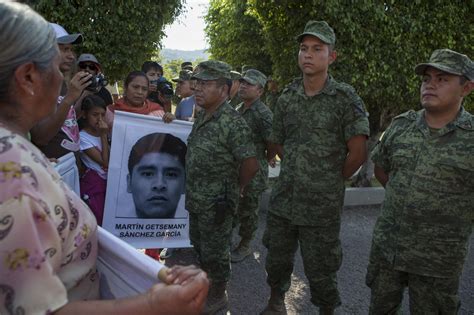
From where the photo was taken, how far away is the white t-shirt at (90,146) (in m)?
3.79

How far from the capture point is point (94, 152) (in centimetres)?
385

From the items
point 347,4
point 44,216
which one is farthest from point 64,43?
point 347,4

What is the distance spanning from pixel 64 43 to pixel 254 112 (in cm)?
235

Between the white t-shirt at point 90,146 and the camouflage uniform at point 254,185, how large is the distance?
1741 millimetres

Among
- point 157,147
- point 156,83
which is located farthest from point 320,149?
point 156,83

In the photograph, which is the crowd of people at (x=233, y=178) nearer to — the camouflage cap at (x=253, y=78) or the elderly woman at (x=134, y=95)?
the elderly woman at (x=134, y=95)

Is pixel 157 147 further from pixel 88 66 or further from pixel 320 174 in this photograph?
pixel 320 174

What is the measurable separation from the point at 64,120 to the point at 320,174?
74.9 inches

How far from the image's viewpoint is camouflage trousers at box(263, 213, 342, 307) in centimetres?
320

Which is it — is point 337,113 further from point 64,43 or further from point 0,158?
point 0,158

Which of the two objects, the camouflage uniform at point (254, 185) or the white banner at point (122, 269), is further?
the camouflage uniform at point (254, 185)

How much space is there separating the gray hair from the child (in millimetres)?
2799

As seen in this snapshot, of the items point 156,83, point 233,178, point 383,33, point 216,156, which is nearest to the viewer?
point 216,156

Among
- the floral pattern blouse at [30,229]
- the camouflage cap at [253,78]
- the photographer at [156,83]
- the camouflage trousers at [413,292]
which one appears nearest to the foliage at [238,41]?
the photographer at [156,83]
